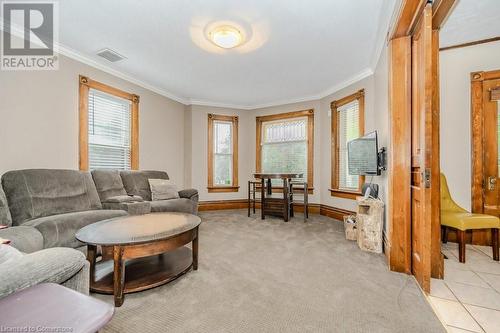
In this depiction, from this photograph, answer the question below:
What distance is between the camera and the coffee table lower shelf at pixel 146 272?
1.80 meters

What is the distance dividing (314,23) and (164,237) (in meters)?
2.69

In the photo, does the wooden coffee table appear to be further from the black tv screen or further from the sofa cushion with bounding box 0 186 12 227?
the black tv screen

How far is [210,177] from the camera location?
17.8 feet

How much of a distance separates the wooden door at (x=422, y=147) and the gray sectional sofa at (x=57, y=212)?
2300 mm

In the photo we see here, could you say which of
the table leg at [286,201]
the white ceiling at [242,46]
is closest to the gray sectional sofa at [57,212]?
the table leg at [286,201]

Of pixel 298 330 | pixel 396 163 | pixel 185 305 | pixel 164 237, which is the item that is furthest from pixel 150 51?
pixel 298 330

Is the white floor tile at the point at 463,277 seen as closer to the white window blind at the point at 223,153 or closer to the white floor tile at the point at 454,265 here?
the white floor tile at the point at 454,265

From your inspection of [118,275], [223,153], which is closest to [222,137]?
[223,153]

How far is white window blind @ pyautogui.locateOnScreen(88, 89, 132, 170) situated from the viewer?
140 inches

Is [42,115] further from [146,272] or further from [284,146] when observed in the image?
[284,146]

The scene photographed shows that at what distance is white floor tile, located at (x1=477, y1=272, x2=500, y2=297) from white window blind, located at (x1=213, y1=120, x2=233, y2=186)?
447cm

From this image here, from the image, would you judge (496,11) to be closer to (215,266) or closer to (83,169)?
(215,266)

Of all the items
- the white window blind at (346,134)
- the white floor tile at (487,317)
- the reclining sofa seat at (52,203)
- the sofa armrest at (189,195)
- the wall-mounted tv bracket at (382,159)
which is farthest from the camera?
the white window blind at (346,134)

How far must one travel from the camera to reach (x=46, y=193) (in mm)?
2590
